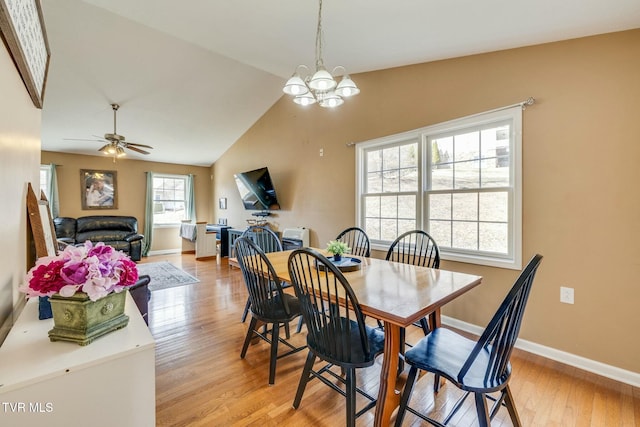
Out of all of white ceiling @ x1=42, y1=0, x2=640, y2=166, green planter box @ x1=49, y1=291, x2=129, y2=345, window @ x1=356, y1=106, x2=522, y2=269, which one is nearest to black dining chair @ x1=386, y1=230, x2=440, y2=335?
window @ x1=356, y1=106, x2=522, y2=269

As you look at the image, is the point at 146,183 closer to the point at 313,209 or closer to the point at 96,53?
the point at 96,53

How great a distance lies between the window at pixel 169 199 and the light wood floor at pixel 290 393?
5177 millimetres

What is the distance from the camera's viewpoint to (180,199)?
24.3 ft

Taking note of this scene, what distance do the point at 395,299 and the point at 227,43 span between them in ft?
9.96

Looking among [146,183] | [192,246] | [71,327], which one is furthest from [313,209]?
[146,183]

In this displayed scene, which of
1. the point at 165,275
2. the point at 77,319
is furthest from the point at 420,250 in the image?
the point at 165,275

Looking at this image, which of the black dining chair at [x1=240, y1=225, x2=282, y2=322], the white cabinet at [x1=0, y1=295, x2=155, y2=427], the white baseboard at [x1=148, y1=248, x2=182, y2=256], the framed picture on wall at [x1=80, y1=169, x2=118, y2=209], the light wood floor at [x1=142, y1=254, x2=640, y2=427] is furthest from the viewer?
the white baseboard at [x1=148, y1=248, x2=182, y2=256]

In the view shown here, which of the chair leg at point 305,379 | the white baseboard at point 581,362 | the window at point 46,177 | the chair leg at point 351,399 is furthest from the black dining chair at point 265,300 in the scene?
the window at point 46,177

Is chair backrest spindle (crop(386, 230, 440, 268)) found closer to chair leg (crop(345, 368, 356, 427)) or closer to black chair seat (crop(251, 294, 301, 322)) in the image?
black chair seat (crop(251, 294, 301, 322))

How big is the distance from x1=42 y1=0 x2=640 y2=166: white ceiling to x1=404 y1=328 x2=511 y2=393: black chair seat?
2.09m

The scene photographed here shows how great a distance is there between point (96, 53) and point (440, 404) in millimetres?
4827

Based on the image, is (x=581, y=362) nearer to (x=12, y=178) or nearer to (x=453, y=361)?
(x=453, y=361)

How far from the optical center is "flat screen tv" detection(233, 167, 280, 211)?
16.8ft

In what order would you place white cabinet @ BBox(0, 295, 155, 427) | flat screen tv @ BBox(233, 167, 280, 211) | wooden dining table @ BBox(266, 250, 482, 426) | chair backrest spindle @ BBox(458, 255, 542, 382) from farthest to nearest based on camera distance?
flat screen tv @ BBox(233, 167, 280, 211) < wooden dining table @ BBox(266, 250, 482, 426) < chair backrest spindle @ BBox(458, 255, 542, 382) < white cabinet @ BBox(0, 295, 155, 427)
